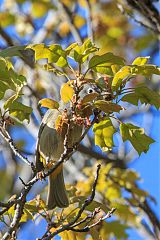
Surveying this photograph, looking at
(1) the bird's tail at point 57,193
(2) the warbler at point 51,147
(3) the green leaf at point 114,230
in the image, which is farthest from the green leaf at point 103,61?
(3) the green leaf at point 114,230

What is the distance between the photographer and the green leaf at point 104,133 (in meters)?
2.46

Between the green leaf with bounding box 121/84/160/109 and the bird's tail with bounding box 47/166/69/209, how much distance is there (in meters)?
0.74

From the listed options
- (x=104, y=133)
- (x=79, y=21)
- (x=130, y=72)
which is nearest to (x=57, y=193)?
(x=104, y=133)

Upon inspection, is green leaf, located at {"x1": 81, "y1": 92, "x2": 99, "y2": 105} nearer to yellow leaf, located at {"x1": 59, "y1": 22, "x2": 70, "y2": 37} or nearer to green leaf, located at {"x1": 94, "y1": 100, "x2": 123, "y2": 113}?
green leaf, located at {"x1": 94, "y1": 100, "x2": 123, "y2": 113}

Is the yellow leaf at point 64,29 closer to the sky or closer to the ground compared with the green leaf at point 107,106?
closer to the sky

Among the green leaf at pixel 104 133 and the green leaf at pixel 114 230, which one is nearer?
the green leaf at pixel 104 133

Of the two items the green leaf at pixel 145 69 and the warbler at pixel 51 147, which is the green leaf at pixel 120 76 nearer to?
the green leaf at pixel 145 69

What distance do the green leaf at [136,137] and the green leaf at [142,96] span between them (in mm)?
120

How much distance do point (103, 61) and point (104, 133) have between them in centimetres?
37

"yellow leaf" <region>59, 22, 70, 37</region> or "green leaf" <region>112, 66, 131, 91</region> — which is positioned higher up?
"yellow leaf" <region>59, 22, 70, 37</region>

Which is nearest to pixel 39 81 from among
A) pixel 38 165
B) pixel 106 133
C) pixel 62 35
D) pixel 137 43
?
pixel 62 35

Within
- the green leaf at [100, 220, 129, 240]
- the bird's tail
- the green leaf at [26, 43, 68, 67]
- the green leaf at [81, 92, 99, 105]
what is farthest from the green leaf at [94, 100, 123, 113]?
the green leaf at [100, 220, 129, 240]

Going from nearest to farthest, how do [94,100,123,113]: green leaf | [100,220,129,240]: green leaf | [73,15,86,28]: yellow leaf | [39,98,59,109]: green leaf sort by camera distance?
[94,100,123,113]: green leaf → [39,98,59,109]: green leaf → [100,220,129,240]: green leaf → [73,15,86,28]: yellow leaf

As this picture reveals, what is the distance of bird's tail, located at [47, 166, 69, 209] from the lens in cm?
283
